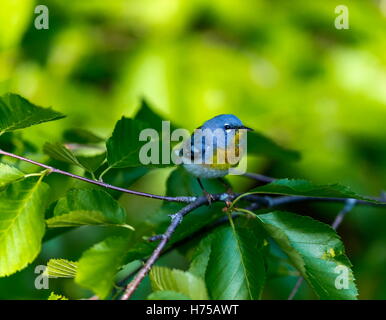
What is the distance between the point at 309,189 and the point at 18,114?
0.55 metres

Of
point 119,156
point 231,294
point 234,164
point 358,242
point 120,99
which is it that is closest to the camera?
point 231,294

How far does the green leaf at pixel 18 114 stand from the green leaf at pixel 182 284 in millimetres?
365

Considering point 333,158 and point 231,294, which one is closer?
point 231,294

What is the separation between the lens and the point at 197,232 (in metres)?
1.16

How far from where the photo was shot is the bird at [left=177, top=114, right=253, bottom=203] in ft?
4.26

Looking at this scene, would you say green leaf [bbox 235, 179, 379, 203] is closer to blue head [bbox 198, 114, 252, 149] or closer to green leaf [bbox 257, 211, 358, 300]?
green leaf [bbox 257, 211, 358, 300]

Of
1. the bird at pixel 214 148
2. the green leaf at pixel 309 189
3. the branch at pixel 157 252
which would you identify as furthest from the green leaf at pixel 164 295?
the bird at pixel 214 148

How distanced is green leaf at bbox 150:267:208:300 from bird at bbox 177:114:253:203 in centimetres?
50

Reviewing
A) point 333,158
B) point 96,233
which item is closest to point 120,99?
point 96,233

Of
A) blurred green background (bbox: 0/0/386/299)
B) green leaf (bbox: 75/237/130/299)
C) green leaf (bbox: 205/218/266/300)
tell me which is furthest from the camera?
blurred green background (bbox: 0/0/386/299)

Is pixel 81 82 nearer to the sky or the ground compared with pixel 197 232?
nearer to the sky

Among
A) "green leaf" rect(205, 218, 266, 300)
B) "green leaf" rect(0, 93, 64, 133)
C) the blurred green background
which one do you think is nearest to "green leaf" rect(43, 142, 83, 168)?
"green leaf" rect(0, 93, 64, 133)
